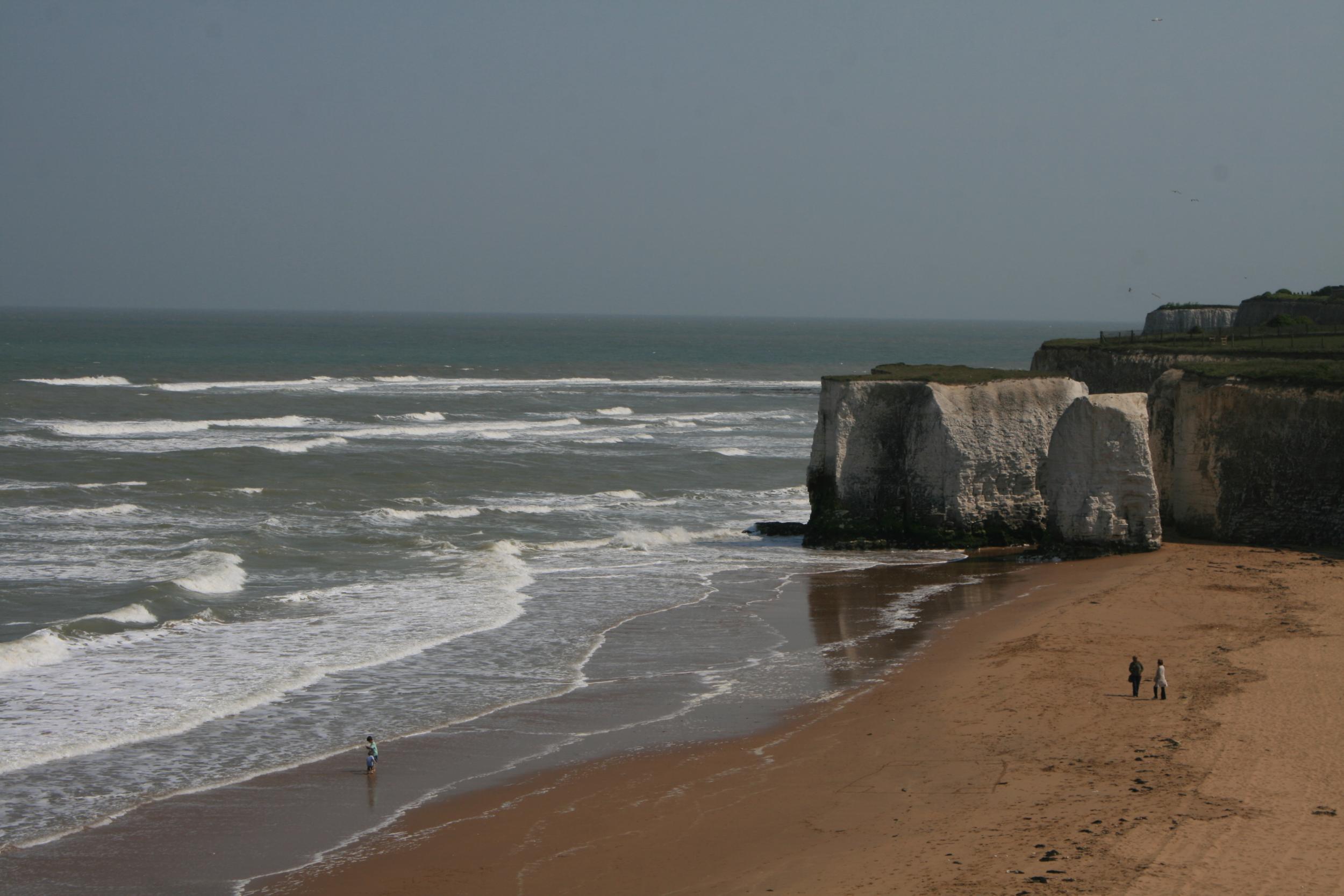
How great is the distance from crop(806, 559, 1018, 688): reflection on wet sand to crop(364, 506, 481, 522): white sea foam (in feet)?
35.8

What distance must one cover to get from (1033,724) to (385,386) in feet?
213

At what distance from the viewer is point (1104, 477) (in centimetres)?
2598

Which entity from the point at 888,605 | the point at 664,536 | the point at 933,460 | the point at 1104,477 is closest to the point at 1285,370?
the point at 1104,477

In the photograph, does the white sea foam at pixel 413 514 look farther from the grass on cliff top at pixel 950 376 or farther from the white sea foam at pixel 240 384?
the white sea foam at pixel 240 384

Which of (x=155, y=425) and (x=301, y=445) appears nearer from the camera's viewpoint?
(x=301, y=445)

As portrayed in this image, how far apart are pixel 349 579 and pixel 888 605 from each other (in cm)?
1051

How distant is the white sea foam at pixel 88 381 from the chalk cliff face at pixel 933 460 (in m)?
54.2

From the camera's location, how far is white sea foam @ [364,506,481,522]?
31828mm

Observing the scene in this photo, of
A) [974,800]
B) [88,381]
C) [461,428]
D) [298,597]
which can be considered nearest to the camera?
[974,800]

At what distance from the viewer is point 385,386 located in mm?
76125

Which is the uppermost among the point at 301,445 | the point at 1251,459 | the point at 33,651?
the point at 1251,459

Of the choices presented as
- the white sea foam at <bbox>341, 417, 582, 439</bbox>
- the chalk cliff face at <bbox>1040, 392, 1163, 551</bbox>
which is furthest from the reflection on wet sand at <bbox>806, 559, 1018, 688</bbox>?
the white sea foam at <bbox>341, 417, 582, 439</bbox>

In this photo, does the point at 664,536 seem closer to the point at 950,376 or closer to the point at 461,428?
the point at 950,376

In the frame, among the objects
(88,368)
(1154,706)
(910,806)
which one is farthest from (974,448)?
(88,368)
